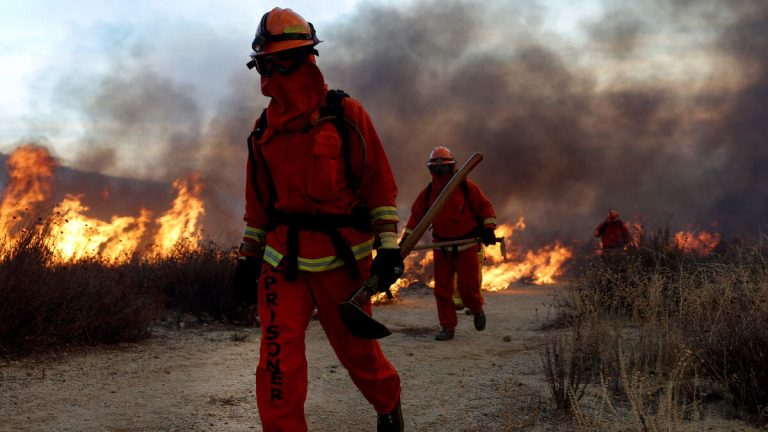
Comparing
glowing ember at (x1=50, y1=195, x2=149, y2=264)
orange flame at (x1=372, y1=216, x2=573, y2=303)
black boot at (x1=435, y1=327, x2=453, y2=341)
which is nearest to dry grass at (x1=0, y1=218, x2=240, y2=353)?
glowing ember at (x1=50, y1=195, x2=149, y2=264)

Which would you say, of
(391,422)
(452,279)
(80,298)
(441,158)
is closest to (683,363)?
(391,422)

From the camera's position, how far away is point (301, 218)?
282 centimetres

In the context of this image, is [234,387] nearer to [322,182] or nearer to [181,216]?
[322,182]

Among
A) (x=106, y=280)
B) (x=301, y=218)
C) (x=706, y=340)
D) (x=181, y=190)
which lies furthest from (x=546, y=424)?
(x=181, y=190)

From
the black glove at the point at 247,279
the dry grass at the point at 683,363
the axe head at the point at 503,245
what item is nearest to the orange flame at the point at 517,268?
the axe head at the point at 503,245

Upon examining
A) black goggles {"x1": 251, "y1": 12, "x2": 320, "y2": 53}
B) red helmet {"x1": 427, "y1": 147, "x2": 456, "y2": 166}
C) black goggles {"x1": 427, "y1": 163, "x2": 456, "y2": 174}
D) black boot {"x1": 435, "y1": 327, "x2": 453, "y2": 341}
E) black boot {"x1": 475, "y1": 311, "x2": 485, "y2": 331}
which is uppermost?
red helmet {"x1": 427, "y1": 147, "x2": 456, "y2": 166}

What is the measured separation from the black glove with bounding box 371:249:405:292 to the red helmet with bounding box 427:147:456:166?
4.29m

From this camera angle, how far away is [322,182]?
2.75m

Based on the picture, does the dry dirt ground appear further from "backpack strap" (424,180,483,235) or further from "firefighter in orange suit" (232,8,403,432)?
"backpack strap" (424,180,483,235)

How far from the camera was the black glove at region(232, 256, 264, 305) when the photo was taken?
3.15 metres

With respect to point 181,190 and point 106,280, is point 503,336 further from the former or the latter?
point 181,190

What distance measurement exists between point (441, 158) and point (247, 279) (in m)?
4.26

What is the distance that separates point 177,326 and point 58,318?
1.84m

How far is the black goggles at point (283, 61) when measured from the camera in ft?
9.43
